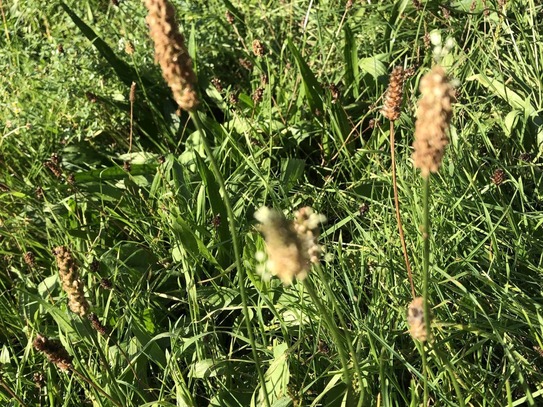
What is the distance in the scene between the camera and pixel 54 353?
1311mm

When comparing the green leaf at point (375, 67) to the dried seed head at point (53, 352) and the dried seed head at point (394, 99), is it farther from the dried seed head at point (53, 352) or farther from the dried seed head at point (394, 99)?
the dried seed head at point (53, 352)

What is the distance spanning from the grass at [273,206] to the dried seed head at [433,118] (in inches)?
14.8

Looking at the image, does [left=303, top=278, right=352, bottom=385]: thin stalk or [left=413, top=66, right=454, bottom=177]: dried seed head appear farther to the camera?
[left=303, top=278, right=352, bottom=385]: thin stalk

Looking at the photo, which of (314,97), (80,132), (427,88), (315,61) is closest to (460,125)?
(314,97)

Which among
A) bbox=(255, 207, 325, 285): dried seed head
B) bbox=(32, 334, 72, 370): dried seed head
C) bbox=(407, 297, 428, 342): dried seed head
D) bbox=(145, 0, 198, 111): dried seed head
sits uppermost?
bbox=(145, 0, 198, 111): dried seed head

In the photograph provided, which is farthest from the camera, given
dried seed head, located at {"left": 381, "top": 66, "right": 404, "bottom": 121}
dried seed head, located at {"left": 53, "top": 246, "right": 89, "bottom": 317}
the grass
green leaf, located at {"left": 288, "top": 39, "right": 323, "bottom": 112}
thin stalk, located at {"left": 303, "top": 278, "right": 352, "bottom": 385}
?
green leaf, located at {"left": 288, "top": 39, "right": 323, "bottom": 112}

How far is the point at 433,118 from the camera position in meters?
0.86

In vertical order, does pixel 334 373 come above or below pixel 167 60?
below

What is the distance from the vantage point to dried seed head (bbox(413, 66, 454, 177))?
2.81 ft

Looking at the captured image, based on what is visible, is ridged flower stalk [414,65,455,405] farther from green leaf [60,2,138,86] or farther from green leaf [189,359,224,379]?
green leaf [60,2,138,86]

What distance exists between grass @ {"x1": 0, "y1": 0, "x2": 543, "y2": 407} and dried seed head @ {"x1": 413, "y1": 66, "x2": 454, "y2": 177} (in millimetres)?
377

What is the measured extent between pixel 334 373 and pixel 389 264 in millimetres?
360

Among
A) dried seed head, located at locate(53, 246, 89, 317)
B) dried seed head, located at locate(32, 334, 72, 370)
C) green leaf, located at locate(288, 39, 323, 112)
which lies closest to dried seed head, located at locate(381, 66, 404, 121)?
dried seed head, located at locate(53, 246, 89, 317)

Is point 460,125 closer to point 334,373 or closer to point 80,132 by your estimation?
point 334,373
